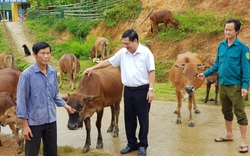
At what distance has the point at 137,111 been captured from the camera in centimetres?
564

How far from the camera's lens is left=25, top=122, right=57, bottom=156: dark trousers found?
4.34 meters

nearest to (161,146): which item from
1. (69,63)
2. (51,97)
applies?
(51,97)

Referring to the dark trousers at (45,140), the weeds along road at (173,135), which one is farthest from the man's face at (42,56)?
the weeds along road at (173,135)

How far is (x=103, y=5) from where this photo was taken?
2484 cm

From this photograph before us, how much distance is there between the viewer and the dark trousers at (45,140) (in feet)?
Answer: 14.2

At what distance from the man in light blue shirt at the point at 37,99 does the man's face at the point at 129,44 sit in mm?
1369

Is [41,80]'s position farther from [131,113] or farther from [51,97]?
[131,113]

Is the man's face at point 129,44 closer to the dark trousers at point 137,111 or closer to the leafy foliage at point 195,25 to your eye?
the dark trousers at point 137,111

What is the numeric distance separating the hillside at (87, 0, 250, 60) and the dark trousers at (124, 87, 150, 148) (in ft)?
30.4

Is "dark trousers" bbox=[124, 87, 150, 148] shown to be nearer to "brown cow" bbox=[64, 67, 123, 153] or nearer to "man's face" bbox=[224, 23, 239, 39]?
"brown cow" bbox=[64, 67, 123, 153]

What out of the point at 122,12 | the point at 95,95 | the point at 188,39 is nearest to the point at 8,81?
the point at 95,95

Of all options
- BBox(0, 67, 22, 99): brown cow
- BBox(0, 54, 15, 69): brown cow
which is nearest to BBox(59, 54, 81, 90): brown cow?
BBox(0, 54, 15, 69): brown cow

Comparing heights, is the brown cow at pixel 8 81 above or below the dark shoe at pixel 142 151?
above

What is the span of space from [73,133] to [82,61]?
1193cm
